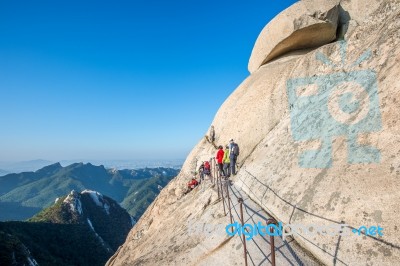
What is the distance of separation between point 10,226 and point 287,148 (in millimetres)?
85722

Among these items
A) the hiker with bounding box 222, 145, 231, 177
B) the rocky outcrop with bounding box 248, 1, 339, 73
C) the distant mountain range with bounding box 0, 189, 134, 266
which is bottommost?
the distant mountain range with bounding box 0, 189, 134, 266

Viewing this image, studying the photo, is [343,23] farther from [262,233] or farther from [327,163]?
[262,233]

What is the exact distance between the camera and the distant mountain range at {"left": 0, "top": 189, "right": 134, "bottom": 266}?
56906 mm

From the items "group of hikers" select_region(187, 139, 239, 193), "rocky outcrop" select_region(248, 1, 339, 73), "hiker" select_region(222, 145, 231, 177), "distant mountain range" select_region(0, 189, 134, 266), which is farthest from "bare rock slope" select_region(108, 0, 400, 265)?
"distant mountain range" select_region(0, 189, 134, 266)

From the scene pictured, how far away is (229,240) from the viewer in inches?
333

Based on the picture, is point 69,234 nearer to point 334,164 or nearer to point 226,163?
point 226,163

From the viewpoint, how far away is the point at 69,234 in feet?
287

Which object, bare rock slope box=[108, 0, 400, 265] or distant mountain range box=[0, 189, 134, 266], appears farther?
distant mountain range box=[0, 189, 134, 266]

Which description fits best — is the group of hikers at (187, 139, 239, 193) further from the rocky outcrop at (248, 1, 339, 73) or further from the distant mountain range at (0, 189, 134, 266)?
the distant mountain range at (0, 189, 134, 266)

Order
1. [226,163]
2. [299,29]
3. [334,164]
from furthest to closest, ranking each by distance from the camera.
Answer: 1. [299,29]
2. [226,163]
3. [334,164]

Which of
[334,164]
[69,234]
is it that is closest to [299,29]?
[334,164]

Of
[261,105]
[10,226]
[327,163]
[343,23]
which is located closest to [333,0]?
[343,23]

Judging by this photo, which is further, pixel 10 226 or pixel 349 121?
pixel 10 226

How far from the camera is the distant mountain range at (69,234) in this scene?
187ft
